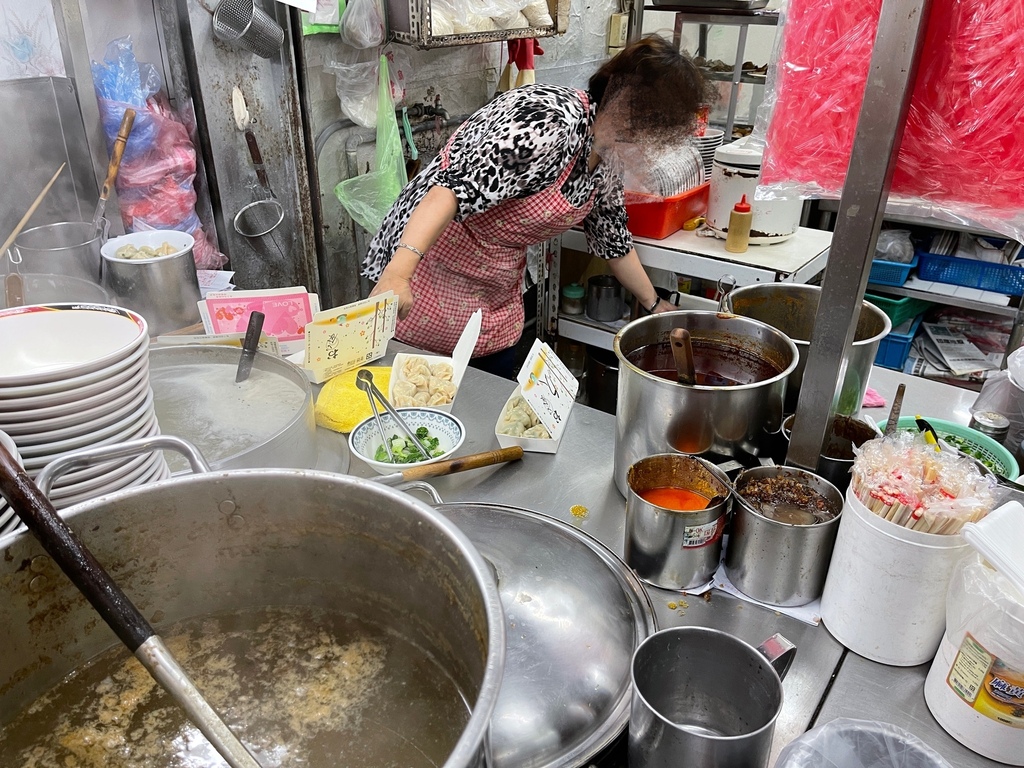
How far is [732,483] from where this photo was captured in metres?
1.13

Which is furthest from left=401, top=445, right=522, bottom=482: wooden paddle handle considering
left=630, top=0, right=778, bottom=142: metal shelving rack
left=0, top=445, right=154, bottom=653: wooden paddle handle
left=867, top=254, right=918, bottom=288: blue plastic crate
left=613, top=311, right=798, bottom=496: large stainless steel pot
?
left=867, top=254, right=918, bottom=288: blue plastic crate

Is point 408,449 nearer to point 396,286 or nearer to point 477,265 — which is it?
point 396,286

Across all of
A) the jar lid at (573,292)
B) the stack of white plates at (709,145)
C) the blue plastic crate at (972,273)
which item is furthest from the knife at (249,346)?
the blue plastic crate at (972,273)

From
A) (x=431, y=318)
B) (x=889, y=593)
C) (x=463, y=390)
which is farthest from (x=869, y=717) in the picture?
(x=431, y=318)

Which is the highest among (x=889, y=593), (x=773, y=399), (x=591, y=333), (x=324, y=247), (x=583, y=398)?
(x=773, y=399)

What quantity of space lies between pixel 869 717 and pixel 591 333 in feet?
8.77

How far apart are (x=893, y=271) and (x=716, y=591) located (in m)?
3.26

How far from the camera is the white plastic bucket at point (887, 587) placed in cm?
90

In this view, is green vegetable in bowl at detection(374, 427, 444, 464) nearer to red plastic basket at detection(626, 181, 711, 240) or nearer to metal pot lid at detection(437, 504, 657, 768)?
metal pot lid at detection(437, 504, 657, 768)

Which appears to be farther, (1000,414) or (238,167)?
(238,167)

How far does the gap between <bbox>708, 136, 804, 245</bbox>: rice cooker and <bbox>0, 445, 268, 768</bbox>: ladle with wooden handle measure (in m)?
2.78

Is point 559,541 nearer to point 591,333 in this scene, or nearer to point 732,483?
point 732,483

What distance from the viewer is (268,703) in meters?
0.81

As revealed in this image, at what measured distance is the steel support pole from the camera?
2.93 ft
